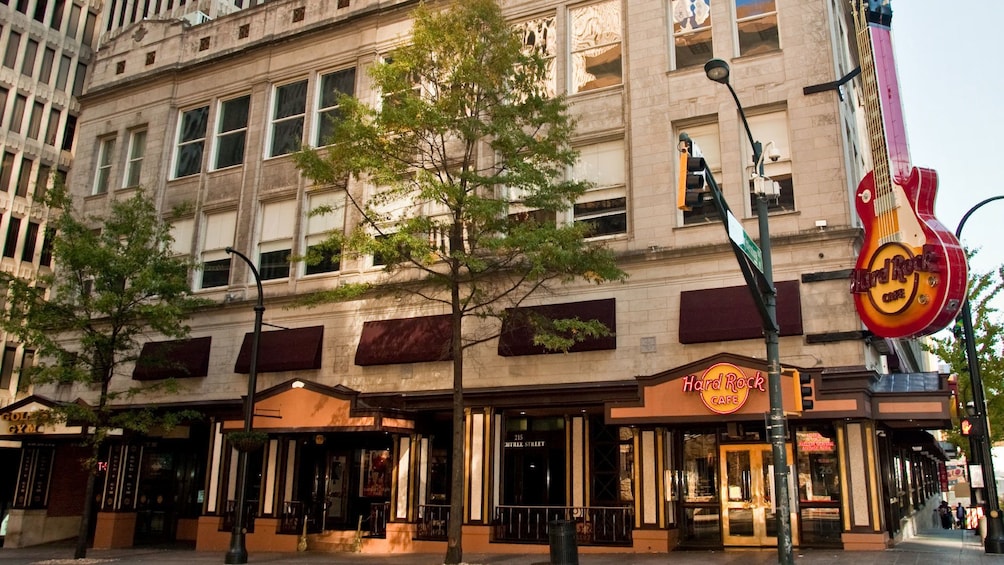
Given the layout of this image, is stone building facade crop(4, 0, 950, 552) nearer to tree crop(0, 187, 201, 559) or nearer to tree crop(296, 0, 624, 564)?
tree crop(296, 0, 624, 564)

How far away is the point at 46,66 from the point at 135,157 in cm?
1130

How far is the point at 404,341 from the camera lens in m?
22.4

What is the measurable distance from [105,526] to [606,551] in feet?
57.9

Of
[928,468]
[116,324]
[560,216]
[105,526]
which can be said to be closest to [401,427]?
[560,216]

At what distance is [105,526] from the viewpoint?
26078mm

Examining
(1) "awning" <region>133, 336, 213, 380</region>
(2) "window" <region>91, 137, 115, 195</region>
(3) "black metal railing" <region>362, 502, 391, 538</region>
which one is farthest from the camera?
(2) "window" <region>91, 137, 115, 195</region>

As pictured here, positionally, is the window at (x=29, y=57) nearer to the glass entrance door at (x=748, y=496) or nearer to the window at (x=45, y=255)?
the window at (x=45, y=255)

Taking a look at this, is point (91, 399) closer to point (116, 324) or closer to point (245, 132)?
point (116, 324)

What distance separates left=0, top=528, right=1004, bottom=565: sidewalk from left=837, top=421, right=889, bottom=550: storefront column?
42 centimetres

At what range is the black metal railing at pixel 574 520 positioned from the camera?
19406mm

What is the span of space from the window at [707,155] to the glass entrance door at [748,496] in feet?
19.3

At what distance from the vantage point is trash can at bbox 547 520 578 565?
51.3 ft

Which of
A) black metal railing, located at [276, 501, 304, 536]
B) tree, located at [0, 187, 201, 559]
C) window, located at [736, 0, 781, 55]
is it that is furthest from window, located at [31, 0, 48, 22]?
window, located at [736, 0, 781, 55]

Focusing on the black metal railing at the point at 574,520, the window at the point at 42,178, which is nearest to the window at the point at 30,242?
the window at the point at 42,178
